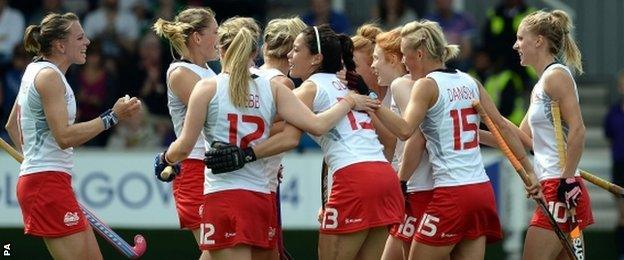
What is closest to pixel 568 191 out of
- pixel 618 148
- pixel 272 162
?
pixel 272 162

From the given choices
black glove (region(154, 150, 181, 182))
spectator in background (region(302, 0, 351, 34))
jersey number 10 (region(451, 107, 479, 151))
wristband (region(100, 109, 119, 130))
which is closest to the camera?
black glove (region(154, 150, 181, 182))

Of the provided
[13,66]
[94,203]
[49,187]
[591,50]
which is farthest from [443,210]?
[591,50]

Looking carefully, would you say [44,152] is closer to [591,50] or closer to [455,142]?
[455,142]

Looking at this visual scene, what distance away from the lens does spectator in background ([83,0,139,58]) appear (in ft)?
52.9

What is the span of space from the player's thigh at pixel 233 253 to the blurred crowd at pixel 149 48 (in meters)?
6.24

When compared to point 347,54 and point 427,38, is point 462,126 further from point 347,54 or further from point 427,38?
point 347,54

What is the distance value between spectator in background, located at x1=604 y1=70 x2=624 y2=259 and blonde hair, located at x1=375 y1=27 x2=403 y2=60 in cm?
605

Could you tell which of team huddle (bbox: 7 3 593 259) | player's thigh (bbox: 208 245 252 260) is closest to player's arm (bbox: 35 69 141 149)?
team huddle (bbox: 7 3 593 259)

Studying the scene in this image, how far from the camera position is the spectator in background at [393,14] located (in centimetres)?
1633

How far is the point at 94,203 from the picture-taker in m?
14.1

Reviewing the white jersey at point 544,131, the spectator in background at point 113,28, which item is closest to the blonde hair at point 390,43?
the white jersey at point 544,131

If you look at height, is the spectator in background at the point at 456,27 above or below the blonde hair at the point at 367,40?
below

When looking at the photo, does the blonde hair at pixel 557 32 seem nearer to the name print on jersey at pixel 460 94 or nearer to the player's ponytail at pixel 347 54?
the name print on jersey at pixel 460 94

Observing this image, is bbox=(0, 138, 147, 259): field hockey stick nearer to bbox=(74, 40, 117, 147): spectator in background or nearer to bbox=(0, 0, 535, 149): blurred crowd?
bbox=(0, 0, 535, 149): blurred crowd
